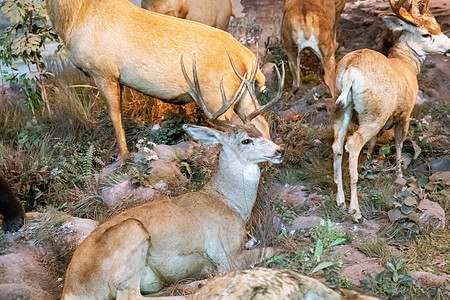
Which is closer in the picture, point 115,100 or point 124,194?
point 124,194

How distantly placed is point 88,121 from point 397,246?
3.91 m

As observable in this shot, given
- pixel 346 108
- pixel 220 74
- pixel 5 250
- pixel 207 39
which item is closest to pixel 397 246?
pixel 346 108

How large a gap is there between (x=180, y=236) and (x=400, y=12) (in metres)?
3.42

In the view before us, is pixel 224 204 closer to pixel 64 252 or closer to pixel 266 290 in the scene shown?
pixel 64 252

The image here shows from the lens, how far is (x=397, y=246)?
5.34m

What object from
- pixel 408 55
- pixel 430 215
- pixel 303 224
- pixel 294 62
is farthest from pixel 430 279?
pixel 294 62

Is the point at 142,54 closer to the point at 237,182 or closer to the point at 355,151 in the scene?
the point at 237,182

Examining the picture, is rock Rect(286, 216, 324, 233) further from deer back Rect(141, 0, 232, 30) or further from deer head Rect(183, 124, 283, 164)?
deer back Rect(141, 0, 232, 30)

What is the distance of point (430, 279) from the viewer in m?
4.68

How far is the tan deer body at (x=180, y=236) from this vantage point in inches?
170

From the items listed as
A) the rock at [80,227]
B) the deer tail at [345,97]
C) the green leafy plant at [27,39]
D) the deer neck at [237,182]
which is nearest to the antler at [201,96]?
the deer neck at [237,182]

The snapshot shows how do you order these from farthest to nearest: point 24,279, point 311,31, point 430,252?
point 311,31
point 430,252
point 24,279

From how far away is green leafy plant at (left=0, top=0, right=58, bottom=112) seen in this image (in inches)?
280

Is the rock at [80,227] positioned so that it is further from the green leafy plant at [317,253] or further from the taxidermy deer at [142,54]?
the green leafy plant at [317,253]
